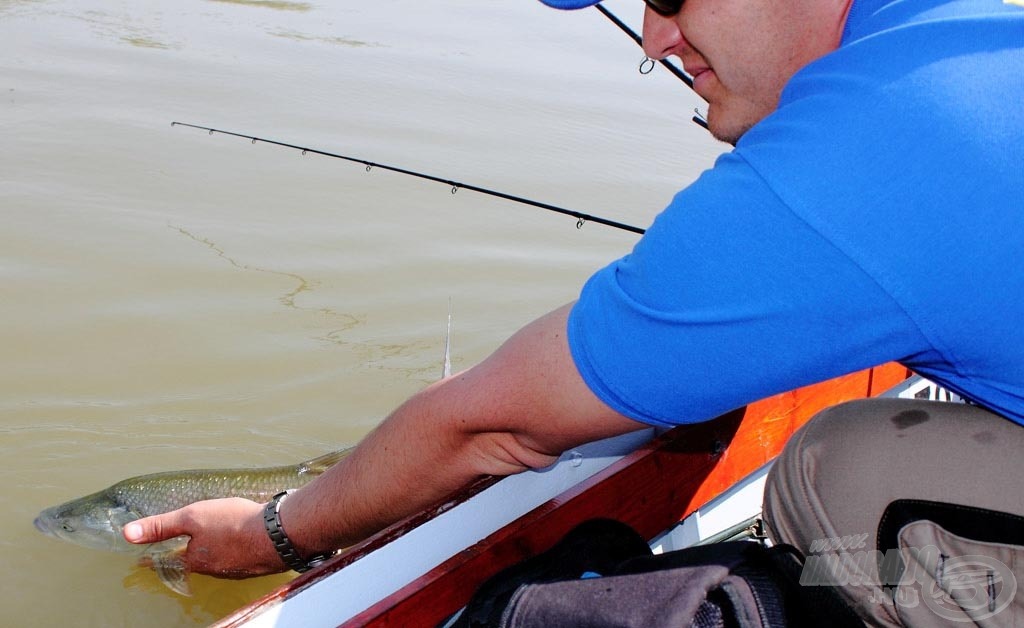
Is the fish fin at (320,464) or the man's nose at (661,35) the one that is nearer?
the man's nose at (661,35)

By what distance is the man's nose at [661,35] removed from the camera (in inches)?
62.5

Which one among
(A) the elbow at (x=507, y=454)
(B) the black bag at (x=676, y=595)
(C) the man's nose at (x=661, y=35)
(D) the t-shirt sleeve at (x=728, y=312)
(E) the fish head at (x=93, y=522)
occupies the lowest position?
(E) the fish head at (x=93, y=522)

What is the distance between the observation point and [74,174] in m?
6.20

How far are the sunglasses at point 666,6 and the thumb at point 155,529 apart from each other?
158 centimetres

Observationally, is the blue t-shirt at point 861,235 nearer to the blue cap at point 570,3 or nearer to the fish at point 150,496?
the blue cap at point 570,3

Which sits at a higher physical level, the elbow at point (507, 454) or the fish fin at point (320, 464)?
the elbow at point (507, 454)

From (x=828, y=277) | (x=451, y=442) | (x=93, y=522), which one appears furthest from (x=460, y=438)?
(x=93, y=522)

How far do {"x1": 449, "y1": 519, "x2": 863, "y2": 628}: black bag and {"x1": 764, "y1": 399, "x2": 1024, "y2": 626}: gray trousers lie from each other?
72mm

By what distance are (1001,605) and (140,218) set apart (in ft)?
17.1

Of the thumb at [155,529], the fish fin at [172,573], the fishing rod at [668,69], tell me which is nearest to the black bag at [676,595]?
the fishing rod at [668,69]

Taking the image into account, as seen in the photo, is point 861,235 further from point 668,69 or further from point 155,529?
point 155,529

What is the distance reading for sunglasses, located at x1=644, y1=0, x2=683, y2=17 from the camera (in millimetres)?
1507

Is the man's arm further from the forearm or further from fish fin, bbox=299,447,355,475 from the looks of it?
fish fin, bbox=299,447,355,475

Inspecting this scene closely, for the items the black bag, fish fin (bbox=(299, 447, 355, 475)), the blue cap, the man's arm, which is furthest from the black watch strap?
fish fin (bbox=(299, 447, 355, 475))
